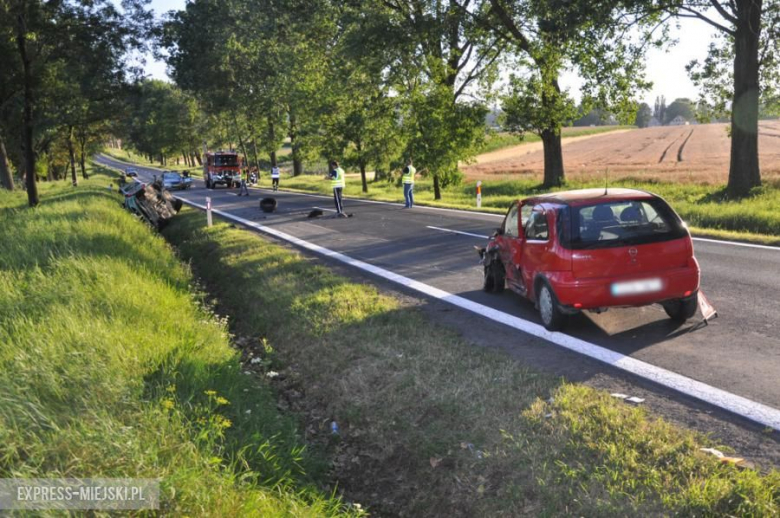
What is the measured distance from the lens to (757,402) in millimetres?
4418

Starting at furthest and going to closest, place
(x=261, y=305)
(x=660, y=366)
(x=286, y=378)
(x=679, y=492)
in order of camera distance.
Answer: (x=261, y=305) < (x=286, y=378) < (x=660, y=366) < (x=679, y=492)

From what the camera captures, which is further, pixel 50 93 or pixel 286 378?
pixel 50 93

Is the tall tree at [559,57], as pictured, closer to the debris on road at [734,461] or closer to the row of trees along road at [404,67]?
the row of trees along road at [404,67]

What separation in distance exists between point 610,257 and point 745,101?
603 inches

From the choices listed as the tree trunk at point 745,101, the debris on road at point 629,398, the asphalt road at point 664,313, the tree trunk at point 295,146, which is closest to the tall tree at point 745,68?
the tree trunk at point 745,101

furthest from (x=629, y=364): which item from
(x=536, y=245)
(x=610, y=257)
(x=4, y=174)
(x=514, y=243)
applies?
(x=4, y=174)

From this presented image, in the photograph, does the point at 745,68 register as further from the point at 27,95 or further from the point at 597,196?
the point at 27,95

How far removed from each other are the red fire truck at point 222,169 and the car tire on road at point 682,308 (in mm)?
40867

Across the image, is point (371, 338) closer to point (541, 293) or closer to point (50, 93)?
point (541, 293)

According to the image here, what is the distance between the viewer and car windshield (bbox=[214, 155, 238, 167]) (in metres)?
43.7

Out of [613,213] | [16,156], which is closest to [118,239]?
[613,213]

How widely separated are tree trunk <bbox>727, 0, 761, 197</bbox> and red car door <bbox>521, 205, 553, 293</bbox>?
545 inches

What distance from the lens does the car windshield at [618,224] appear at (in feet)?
20.0

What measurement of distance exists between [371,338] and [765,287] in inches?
216
